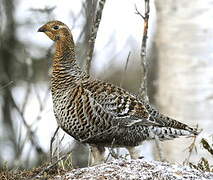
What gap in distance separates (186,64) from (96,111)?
7.42 feet

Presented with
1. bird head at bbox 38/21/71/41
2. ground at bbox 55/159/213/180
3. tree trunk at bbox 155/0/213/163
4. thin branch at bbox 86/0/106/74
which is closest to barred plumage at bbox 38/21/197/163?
bird head at bbox 38/21/71/41

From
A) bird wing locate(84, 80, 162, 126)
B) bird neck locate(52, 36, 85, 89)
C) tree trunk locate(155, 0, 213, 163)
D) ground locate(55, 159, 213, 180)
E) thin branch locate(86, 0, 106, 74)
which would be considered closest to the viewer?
ground locate(55, 159, 213, 180)

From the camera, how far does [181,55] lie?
24.9 feet

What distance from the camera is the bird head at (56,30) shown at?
5.98m

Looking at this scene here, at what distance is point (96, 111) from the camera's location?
5.57 meters

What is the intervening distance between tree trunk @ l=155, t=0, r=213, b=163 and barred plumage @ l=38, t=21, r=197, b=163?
4.66ft

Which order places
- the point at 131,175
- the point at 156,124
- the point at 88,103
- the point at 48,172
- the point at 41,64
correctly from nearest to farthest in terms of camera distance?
1. the point at 131,175
2. the point at 48,172
3. the point at 88,103
4. the point at 156,124
5. the point at 41,64

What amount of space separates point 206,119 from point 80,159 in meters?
3.19

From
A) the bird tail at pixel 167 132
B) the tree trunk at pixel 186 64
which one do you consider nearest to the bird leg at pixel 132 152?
the bird tail at pixel 167 132

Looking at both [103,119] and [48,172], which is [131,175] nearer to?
[48,172]

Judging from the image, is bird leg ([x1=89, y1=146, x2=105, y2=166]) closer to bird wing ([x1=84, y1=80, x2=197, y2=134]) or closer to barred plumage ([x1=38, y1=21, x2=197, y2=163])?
barred plumage ([x1=38, y1=21, x2=197, y2=163])

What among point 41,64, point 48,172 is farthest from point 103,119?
point 41,64

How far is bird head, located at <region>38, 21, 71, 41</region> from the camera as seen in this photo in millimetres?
5977

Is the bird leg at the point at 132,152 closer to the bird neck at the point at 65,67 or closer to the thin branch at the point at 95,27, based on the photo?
the bird neck at the point at 65,67
